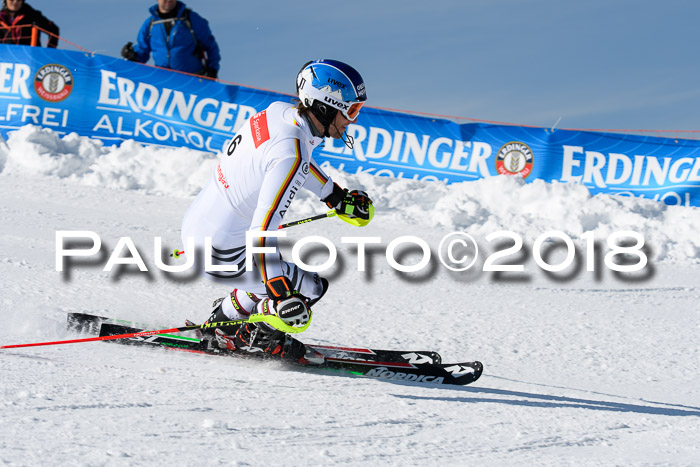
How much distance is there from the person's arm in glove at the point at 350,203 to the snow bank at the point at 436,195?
15.7 feet

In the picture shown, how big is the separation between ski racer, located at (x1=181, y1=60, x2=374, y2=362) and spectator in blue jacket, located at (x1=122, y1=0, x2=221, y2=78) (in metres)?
6.68

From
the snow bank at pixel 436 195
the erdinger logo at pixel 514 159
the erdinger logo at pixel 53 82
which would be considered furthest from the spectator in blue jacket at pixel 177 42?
the erdinger logo at pixel 514 159

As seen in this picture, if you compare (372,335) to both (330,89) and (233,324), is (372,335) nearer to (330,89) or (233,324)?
(233,324)

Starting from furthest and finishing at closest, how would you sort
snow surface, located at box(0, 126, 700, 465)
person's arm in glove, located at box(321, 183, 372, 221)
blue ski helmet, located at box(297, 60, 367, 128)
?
person's arm in glove, located at box(321, 183, 372, 221)
blue ski helmet, located at box(297, 60, 367, 128)
snow surface, located at box(0, 126, 700, 465)

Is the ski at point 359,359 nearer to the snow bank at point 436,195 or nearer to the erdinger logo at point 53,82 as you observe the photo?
the snow bank at point 436,195

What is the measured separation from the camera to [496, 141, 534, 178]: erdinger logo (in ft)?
35.7

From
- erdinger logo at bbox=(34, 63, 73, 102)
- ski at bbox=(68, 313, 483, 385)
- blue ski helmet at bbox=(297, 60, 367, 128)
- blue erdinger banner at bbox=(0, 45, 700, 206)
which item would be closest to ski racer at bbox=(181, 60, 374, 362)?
blue ski helmet at bbox=(297, 60, 367, 128)

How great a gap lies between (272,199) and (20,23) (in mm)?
8788

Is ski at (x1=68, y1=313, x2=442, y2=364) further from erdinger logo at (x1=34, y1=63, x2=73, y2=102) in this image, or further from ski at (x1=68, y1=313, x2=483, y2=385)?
erdinger logo at (x1=34, y1=63, x2=73, y2=102)

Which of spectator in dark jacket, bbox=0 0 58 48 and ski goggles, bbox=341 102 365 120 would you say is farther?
spectator in dark jacket, bbox=0 0 58 48

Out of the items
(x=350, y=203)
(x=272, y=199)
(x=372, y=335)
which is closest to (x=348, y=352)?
(x=372, y=335)

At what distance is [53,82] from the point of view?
34.0 feet

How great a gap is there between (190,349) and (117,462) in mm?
2124

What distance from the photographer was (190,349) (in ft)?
14.8
